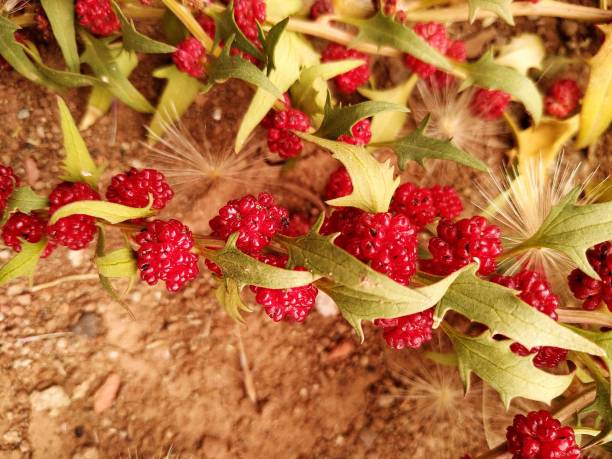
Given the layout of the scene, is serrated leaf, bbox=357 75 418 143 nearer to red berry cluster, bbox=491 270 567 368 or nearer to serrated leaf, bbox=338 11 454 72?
serrated leaf, bbox=338 11 454 72

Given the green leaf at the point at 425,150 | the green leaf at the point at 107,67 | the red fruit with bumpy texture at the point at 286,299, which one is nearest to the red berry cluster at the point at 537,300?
the green leaf at the point at 425,150

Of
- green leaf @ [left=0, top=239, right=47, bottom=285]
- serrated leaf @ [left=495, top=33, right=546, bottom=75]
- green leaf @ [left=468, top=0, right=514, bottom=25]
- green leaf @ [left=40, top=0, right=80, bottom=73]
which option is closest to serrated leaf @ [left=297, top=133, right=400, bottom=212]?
green leaf @ [left=468, top=0, right=514, bottom=25]

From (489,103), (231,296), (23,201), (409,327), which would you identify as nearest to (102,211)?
(23,201)

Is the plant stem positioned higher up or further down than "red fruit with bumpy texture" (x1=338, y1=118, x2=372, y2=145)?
further down

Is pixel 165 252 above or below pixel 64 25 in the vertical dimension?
below

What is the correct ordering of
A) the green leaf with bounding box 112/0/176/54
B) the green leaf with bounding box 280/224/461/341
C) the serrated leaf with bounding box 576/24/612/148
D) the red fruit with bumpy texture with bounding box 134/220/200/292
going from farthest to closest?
the serrated leaf with bounding box 576/24/612/148, the green leaf with bounding box 112/0/176/54, the red fruit with bumpy texture with bounding box 134/220/200/292, the green leaf with bounding box 280/224/461/341

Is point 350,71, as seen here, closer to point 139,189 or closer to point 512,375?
point 139,189
